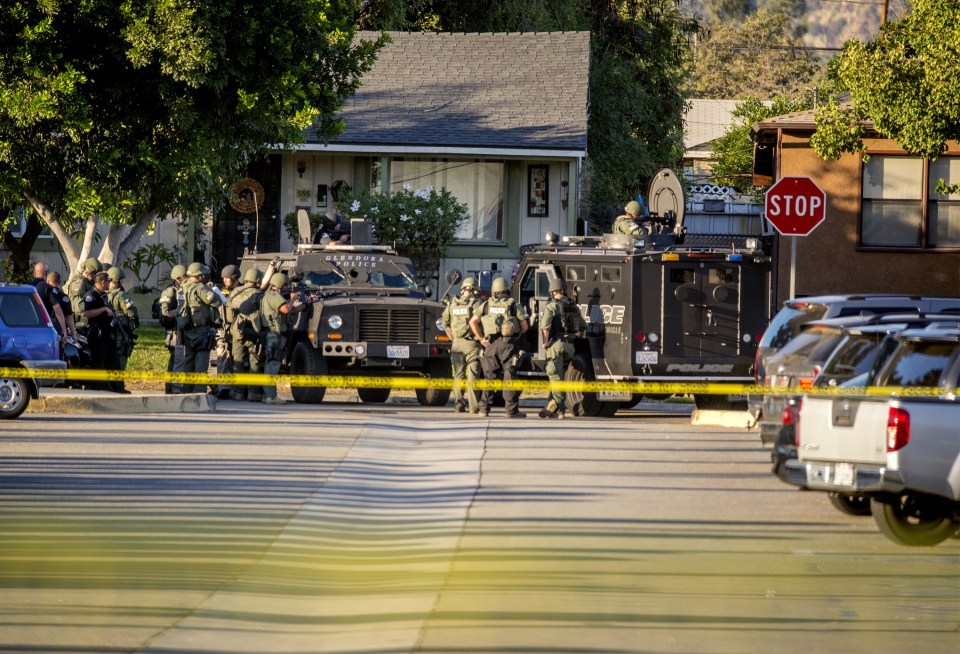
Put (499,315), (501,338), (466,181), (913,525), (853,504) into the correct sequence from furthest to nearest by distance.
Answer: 1. (466,181)
2. (501,338)
3. (499,315)
4. (853,504)
5. (913,525)

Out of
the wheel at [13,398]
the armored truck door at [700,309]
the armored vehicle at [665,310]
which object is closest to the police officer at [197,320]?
the wheel at [13,398]

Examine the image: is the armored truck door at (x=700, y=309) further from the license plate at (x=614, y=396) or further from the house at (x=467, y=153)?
the house at (x=467, y=153)

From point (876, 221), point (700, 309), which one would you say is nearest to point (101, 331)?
point (700, 309)

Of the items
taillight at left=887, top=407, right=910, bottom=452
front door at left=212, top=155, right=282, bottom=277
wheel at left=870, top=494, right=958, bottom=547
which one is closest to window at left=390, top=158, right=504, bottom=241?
front door at left=212, top=155, right=282, bottom=277

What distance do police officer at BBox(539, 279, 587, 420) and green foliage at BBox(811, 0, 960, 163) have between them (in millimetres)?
6821

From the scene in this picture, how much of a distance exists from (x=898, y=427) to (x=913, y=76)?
14.1 m

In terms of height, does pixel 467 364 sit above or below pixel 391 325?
A: below

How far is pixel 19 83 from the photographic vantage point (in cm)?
2053

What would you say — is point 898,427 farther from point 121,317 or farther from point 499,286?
point 121,317

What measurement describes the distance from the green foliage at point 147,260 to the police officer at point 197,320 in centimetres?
1192

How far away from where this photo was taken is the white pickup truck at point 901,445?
34.1 ft

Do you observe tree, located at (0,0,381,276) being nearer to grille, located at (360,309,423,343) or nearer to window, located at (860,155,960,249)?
grille, located at (360,309,423,343)

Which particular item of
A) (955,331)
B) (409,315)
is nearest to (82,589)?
(955,331)

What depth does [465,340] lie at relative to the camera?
19.9 metres
